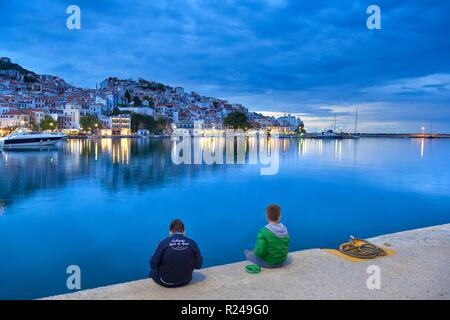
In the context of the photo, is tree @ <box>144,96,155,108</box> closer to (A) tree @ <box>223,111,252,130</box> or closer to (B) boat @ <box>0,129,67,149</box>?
(A) tree @ <box>223,111,252,130</box>

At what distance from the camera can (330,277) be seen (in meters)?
5.39

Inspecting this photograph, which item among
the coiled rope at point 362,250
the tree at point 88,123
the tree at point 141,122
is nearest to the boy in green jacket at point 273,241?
the coiled rope at point 362,250

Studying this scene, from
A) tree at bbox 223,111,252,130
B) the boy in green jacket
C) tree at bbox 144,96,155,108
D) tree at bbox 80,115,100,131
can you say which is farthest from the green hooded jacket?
tree at bbox 144,96,155,108

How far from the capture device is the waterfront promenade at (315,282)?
475cm

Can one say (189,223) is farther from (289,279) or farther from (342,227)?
(289,279)

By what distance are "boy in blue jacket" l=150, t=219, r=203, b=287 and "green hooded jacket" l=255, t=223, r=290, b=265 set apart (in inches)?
46.7

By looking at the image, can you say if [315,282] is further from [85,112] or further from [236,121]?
[236,121]

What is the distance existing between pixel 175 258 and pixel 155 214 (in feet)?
35.8

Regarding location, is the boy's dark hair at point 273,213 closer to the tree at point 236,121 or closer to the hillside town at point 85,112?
the hillside town at point 85,112

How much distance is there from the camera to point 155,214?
1538 centimetres

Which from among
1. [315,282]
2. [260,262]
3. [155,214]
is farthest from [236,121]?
[315,282]

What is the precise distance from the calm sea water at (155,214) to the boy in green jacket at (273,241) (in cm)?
405

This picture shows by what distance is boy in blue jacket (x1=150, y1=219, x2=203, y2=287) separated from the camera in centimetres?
475

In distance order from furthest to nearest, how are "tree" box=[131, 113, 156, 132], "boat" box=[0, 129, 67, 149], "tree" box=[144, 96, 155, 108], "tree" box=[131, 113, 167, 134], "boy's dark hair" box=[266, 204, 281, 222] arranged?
"tree" box=[144, 96, 155, 108], "tree" box=[131, 113, 167, 134], "tree" box=[131, 113, 156, 132], "boat" box=[0, 129, 67, 149], "boy's dark hair" box=[266, 204, 281, 222]
